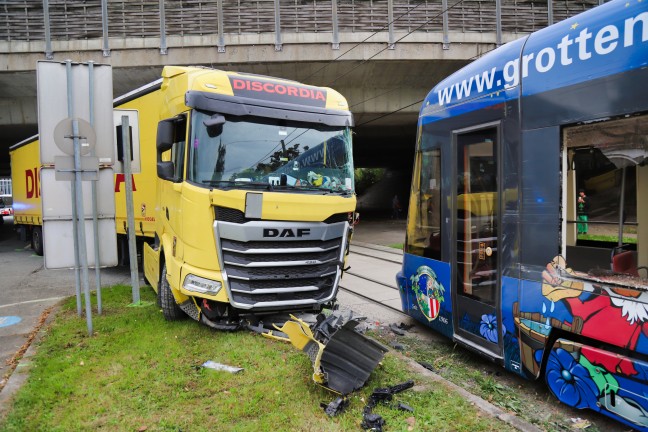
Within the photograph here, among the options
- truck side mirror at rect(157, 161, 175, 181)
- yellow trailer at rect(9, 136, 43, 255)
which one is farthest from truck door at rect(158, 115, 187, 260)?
yellow trailer at rect(9, 136, 43, 255)

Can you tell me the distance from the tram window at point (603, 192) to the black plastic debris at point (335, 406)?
2139 millimetres

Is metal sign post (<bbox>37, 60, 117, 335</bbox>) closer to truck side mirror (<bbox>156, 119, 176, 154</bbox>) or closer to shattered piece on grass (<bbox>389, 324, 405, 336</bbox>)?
truck side mirror (<bbox>156, 119, 176, 154</bbox>)

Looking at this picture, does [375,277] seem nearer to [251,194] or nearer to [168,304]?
[168,304]

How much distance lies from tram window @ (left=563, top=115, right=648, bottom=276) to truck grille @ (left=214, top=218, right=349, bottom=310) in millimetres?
2813

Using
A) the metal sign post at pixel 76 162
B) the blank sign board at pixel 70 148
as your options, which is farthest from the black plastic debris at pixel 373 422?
the blank sign board at pixel 70 148

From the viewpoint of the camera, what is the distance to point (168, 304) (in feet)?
20.4

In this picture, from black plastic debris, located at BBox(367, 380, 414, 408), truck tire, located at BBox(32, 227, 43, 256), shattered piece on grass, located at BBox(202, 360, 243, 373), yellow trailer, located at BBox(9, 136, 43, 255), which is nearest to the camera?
black plastic debris, located at BBox(367, 380, 414, 408)

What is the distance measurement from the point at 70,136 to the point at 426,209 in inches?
179

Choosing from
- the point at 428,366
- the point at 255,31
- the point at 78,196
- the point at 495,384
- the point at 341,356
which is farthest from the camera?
the point at 255,31

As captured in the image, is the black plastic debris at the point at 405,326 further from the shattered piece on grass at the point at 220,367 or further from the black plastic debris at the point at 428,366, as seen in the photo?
the shattered piece on grass at the point at 220,367

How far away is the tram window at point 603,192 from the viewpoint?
10.9ft

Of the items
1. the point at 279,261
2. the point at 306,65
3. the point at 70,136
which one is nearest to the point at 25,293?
the point at 70,136

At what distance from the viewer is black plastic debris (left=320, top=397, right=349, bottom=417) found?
351 cm

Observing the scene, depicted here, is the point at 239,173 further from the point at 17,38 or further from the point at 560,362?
the point at 17,38
